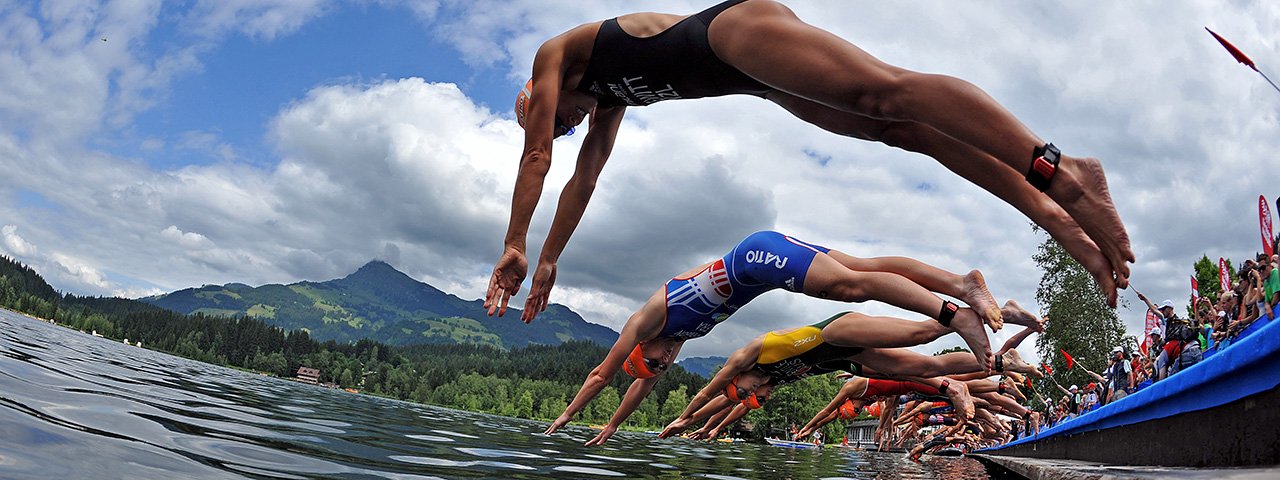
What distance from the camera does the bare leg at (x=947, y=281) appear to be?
4.66m

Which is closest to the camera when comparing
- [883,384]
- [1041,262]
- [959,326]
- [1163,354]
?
[959,326]

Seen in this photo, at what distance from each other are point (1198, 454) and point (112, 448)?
4392 millimetres

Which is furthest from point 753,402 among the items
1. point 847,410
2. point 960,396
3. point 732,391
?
point 847,410

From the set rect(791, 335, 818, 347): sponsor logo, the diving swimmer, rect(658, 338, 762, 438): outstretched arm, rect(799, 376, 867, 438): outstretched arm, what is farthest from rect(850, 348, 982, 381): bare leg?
rect(799, 376, 867, 438): outstretched arm

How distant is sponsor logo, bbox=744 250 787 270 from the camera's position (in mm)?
6480

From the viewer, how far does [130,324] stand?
133 m

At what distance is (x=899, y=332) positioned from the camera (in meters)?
7.12

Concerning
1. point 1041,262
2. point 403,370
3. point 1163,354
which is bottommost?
point 403,370

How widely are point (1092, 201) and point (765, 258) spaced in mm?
4270

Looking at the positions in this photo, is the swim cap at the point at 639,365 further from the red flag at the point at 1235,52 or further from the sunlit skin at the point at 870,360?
the red flag at the point at 1235,52

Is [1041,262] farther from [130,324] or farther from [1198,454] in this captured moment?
[130,324]

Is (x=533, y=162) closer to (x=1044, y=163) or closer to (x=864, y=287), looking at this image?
(x=1044, y=163)

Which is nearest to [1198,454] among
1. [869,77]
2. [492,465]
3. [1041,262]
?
[869,77]

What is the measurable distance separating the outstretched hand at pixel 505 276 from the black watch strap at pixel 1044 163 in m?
2.19
